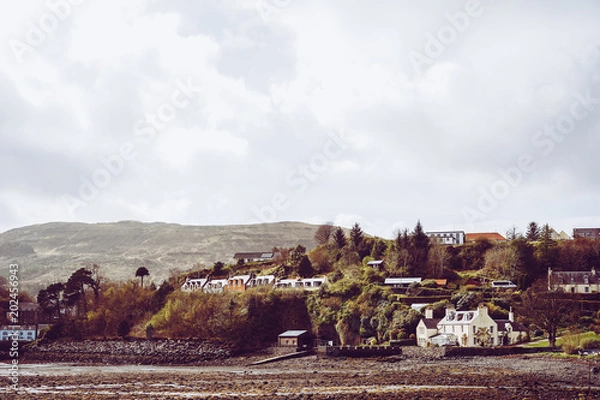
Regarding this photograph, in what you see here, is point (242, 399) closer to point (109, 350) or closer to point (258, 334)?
point (258, 334)

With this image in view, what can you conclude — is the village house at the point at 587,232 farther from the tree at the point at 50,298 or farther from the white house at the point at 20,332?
the white house at the point at 20,332

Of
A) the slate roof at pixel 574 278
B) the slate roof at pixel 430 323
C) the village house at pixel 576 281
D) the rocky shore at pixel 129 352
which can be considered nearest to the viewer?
the slate roof at pixel 430 323

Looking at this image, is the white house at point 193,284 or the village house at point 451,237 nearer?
the white house at point 193,284

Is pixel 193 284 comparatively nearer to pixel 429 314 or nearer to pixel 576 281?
pixel 429 314

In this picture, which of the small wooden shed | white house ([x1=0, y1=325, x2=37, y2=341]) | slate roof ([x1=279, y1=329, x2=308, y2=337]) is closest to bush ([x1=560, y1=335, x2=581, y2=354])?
the small wooden shed

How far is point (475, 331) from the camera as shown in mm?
61656

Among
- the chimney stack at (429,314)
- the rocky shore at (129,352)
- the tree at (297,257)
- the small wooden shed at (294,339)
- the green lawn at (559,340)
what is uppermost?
the tree at (297,257)

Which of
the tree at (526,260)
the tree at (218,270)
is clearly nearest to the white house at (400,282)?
the tree at (526,260)

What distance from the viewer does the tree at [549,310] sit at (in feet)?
188

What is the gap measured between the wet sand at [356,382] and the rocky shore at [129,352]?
15471mm

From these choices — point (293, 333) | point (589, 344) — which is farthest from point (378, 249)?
point (589, 344)

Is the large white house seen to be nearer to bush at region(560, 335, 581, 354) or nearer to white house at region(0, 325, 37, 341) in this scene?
bush at region(560, 335, 581, 354)

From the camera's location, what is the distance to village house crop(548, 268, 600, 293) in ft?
247

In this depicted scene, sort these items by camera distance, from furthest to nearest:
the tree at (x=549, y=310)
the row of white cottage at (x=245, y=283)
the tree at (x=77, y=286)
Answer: the tree at (x=77, y=286), the row of white cottage at (x=245, y=283), the tree at (x=549, y=310)
